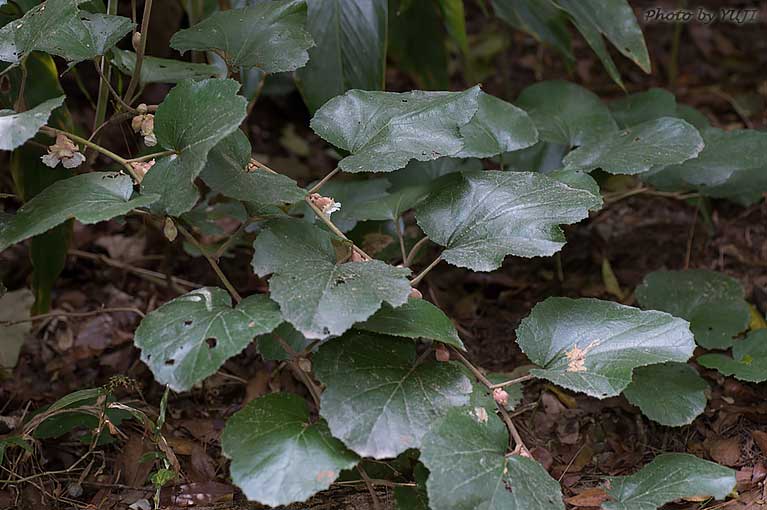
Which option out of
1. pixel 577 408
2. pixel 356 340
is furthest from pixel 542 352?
pixel 577 408

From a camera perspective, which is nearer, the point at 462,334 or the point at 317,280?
the point at 317,280

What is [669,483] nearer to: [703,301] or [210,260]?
[703,301]

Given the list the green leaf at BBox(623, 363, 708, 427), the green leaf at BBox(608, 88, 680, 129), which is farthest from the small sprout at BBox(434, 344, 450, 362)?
the green leaf at BBox(608, 88, 680, 129)

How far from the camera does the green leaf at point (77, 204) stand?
84cm

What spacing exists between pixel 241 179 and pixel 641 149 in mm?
631

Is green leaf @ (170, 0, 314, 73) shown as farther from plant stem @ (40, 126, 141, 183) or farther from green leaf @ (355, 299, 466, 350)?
green leaf @ (355, 299, 466, 350)

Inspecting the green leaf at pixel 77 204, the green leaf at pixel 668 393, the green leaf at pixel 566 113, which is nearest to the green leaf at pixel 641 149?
the green leaf at pixel 566 113

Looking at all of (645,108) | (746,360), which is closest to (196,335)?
(746,360)

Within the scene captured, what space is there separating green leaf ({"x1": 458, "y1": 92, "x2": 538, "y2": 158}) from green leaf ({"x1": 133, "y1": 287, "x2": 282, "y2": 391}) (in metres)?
0.48

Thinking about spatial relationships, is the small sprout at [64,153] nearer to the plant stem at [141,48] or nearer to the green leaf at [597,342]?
the plant stem at [141,48]

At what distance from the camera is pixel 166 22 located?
193cm

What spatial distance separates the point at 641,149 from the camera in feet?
4.00

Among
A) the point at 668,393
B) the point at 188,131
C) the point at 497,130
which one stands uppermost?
the point at 188,131

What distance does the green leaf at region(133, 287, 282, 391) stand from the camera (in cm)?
82
